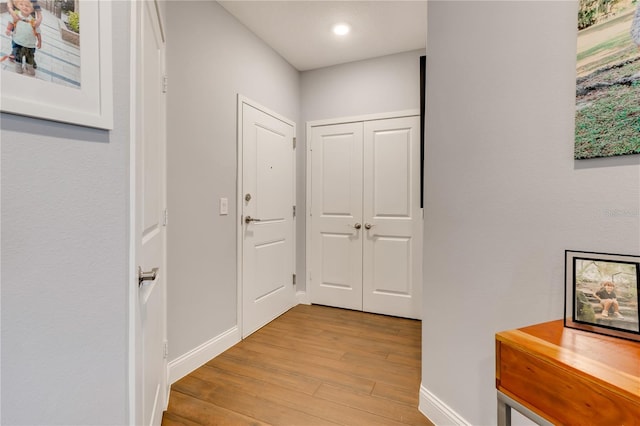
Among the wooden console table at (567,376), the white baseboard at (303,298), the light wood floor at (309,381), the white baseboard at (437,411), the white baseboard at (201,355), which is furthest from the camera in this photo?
the white baseboard at (303,298)

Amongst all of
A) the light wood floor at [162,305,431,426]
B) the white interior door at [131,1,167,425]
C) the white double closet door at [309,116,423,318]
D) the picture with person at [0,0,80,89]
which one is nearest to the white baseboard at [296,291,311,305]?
the white double closet door at [309,116,423,318]

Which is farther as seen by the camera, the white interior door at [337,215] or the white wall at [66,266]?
the white interior door at [337,215]

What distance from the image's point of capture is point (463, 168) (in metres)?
1.42

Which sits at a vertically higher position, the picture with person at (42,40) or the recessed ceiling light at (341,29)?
the recessed ceiling light at (341,29)

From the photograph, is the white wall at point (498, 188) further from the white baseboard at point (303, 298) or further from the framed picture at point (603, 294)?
the white baseboard at point (303, 298)

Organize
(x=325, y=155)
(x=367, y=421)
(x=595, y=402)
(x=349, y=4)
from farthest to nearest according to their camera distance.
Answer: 1. (x=325, y=155)
2. (x=349, y=4)
3. (x=367, y=421)
4. (x=595, y=402)

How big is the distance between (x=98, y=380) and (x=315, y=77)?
3341mm

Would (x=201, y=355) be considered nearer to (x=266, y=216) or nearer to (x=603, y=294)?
(x=266, y=216)

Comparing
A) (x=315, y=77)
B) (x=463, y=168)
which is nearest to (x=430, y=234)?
(x=463, y=168)

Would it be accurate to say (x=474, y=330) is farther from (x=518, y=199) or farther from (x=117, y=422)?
(x=117, y=422)

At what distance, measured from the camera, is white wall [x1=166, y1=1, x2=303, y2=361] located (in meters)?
1.96

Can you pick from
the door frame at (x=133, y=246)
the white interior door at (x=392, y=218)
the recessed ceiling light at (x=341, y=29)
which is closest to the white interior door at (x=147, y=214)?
the door frame at (x=133, y=246)

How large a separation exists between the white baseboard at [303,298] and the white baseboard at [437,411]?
76.4 inches

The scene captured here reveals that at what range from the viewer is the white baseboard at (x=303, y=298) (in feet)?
11.5
